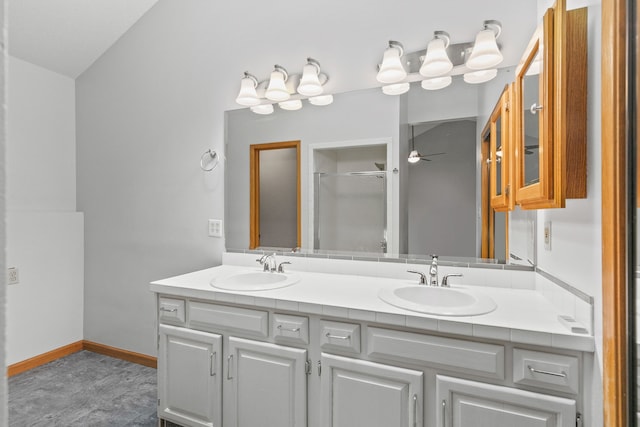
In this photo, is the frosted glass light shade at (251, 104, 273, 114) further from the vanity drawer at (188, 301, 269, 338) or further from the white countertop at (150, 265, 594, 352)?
the vanity drawer at (188, 301, 269, 338)

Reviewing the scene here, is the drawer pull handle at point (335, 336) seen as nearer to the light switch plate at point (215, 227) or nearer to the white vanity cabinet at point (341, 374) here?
the white vanity cabinet at point (341, 374)

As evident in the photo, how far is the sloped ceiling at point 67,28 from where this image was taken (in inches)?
94.4

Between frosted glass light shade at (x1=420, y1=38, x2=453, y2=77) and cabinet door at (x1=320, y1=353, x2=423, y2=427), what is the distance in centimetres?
142

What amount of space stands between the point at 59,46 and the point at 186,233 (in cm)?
169

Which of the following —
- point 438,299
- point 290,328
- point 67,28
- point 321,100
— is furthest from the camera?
point 67,28

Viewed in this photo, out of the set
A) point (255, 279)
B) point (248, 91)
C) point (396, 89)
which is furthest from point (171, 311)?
point (396, 89)

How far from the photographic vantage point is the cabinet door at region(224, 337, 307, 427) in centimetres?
150

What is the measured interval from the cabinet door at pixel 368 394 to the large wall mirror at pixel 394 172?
0.70 meters

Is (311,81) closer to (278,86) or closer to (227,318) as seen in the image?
(278,86)

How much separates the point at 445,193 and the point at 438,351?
2.79ft

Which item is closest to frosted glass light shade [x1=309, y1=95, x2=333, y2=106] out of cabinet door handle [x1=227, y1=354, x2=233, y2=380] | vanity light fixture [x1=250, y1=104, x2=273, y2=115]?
vanity light fixture [x1=250, y1=104, x2=273, y2=115]

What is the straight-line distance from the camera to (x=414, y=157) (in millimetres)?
1884

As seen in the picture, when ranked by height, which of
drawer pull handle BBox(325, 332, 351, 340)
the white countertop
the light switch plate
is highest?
the light switch plate

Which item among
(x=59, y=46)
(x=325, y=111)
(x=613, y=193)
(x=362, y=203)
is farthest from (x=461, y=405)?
(x=59, y=46)
